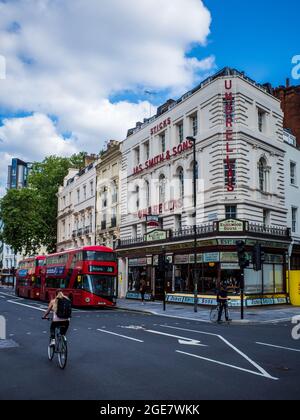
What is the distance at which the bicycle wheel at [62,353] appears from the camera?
9.50 meters

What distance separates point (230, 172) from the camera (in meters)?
29.1

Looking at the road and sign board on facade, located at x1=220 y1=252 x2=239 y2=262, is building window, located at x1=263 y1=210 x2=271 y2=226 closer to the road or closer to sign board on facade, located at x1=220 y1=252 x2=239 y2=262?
sign board on facade, located at x1=220 y1=252 x2=239 y2=262

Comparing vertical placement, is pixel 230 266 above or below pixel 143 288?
above

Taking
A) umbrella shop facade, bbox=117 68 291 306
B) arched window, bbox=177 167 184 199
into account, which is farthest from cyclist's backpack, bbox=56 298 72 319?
arched window, bbox=177 167 184 199

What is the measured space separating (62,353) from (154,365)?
207cm

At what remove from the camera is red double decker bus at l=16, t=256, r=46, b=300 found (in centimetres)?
3694

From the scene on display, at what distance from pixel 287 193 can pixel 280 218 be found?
7.81 feet

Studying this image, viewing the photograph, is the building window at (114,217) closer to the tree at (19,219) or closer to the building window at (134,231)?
the building window at (134,231)

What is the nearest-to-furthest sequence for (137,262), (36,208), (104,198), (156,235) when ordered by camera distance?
1. (156,235)
2. (137,262)
3. (104,198)
4. (36,208)

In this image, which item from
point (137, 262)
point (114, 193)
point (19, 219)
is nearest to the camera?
point (137, 262)

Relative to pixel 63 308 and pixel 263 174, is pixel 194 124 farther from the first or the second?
pixel 63 308

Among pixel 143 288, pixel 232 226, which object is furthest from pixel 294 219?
pixel 143 288

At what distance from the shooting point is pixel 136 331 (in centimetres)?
1658
